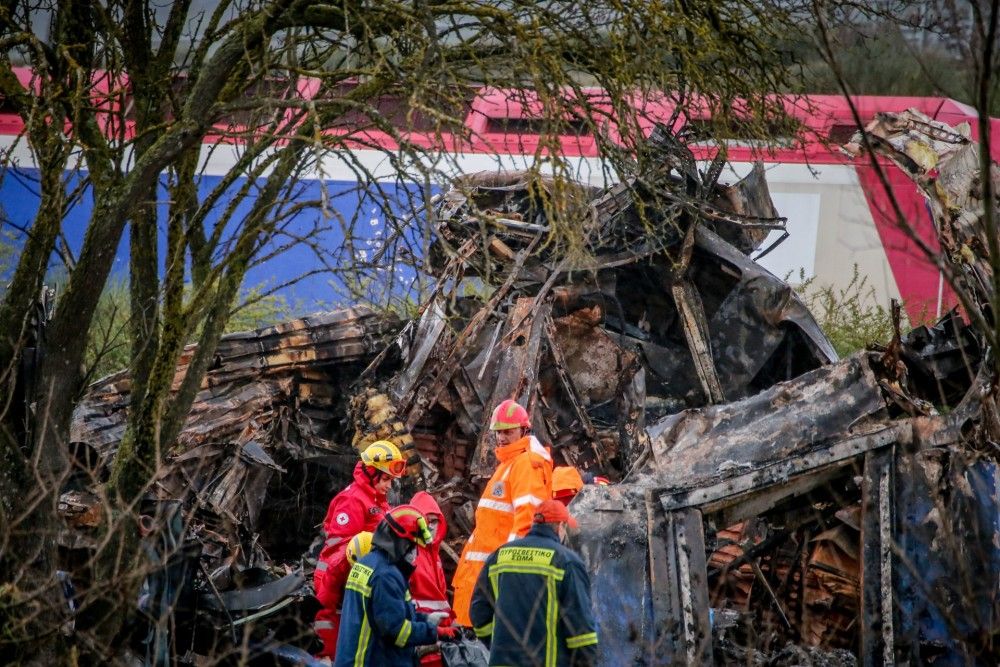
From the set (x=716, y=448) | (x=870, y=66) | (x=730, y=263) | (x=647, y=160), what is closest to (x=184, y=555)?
(x=716, y=448)

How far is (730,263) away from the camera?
8.62 metres

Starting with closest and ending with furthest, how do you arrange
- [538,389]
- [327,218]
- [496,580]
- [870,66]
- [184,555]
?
[327,218] < [496,580] < [184,555] < [538,389] < [870,66]

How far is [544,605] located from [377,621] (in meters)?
0.81

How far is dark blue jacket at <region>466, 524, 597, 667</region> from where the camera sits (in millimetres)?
4637

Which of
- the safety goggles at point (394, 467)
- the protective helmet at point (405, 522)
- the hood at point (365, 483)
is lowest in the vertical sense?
the protective helmet at point (405, 522)

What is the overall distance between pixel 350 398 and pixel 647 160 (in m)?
3.82

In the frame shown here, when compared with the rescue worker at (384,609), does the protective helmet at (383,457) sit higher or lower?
higher

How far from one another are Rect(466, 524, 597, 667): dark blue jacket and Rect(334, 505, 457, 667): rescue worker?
1.54 feet

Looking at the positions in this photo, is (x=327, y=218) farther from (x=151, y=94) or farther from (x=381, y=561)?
(x=151, y=94)

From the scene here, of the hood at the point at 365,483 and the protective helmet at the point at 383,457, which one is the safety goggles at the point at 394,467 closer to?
the protective helmet at the point at 383,457

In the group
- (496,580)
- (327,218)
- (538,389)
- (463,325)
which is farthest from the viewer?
(463,325)

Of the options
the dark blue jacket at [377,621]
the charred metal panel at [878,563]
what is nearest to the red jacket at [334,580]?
the dark blue jacket at [377,621]

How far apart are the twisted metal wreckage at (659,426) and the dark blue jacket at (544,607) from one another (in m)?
0.45

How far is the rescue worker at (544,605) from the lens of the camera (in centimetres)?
464
